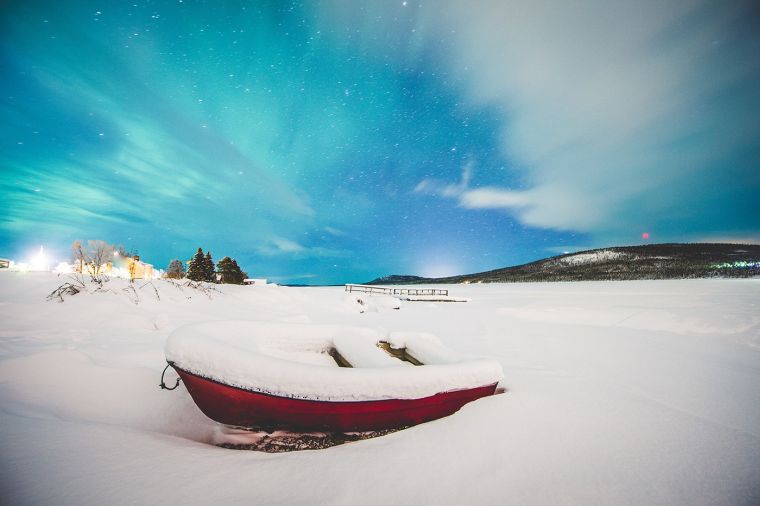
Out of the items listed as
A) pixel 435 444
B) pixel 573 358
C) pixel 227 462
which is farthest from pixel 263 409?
pixel 573 358

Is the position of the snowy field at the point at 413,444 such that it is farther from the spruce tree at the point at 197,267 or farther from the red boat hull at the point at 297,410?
the spruce tree at the point at 197,267

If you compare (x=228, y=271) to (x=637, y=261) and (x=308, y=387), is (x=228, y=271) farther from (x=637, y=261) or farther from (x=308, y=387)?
(x=637, y=261)

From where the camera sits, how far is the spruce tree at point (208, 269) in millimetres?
36719

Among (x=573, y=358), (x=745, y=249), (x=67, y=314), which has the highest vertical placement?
(x=745, y=249)

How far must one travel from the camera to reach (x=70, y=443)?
2.29 m

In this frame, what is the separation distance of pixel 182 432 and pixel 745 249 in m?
112

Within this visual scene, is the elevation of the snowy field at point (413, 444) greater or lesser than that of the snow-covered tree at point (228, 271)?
lesser

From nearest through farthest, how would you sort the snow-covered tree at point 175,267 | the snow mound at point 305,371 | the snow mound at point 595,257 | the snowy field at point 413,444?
the snowy field at point 413,444 < the snow mound at point 305,371 < the snow-covered tree at point 175,267 < the snow mound at point 595,257

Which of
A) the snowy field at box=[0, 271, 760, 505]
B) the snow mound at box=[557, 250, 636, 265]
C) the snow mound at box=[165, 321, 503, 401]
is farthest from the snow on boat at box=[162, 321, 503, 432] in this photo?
the snow mound at box=[557, 250, 636, 265]

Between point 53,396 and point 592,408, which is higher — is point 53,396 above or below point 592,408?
above

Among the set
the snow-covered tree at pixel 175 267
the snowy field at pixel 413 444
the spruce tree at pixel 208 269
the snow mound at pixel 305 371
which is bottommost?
the snowy field at pixel 413 444

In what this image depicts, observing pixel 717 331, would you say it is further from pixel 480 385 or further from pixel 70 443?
pixel 70 443

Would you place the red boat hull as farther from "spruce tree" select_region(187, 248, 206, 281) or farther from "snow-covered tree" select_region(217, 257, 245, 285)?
"snow-covered tree" select_region(217, 257, 245, 285)

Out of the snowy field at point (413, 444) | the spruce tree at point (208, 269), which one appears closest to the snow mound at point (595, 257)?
the spruce tree at point (208, 269)
